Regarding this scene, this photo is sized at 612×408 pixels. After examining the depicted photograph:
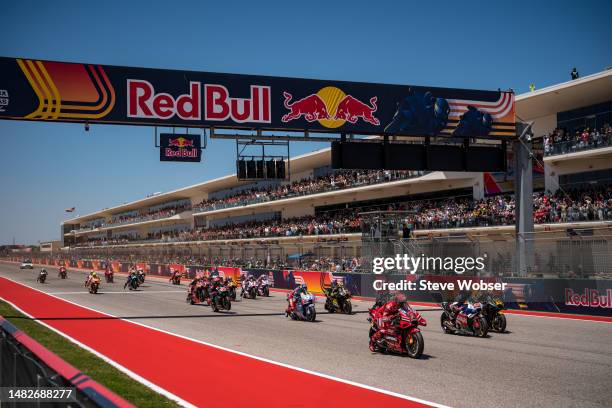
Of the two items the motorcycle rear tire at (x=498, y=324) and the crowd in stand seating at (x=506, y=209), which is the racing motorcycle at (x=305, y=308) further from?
the crowd in stand seating at (x=506, y=209)

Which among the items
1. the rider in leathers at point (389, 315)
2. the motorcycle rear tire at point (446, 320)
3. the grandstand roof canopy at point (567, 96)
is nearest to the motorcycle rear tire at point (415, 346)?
the rider in leathers at point (389, 315)

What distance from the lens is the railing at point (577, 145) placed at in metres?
30.9

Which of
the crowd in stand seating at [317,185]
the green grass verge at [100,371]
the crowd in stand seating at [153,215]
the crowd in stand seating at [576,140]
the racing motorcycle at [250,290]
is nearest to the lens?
the green grass verge at [100,371]

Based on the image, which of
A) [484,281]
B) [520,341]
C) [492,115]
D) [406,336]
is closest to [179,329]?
[406,336]

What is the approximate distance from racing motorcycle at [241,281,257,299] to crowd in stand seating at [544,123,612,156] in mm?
17791

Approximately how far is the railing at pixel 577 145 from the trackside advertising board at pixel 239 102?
27.4 ft

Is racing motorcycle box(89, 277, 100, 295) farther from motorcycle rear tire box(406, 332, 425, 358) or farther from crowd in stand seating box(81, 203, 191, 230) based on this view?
crowd in stand seating box(81, 203, 191, 230)

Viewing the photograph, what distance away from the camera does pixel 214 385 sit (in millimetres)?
9266

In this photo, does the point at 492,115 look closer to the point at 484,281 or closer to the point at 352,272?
the point at 484,281

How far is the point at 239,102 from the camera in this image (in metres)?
21.8

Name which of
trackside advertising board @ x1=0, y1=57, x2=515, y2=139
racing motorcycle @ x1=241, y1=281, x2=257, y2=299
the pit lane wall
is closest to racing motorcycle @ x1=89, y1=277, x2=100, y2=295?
racing motorcycle @ x1=241, y1=281, x2=257, y2=299

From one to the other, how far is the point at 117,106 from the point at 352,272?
568 inches

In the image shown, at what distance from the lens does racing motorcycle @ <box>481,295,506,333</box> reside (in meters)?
15.8

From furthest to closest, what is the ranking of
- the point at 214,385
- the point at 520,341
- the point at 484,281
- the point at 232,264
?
the point at 232,264, the point at 484,281, the point at 520,341, the point at 214,385
